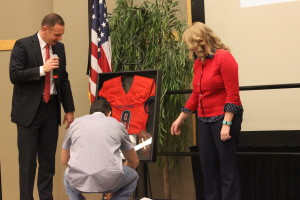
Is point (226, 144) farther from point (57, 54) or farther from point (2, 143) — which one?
point (2, 143)

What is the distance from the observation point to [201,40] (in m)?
2.79

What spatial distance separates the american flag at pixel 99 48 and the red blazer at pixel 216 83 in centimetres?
103

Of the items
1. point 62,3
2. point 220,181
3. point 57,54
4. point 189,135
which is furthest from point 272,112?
point 62,3

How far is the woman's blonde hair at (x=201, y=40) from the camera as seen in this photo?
9.17ft

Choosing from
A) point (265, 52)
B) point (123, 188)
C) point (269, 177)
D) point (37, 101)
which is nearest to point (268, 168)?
point (269, 177)

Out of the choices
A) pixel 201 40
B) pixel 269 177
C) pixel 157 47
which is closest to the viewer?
pixel 201 40

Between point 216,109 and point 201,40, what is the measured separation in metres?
0.45

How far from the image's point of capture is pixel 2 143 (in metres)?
4.60

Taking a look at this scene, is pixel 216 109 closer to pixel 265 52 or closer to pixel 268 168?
pixel 268 168

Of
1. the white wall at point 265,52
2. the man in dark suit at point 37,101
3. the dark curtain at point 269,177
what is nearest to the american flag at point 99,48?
the man in dark suit at point 37,101

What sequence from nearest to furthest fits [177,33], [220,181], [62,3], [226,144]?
[226,144], [220,181], [177,33], [62,3]

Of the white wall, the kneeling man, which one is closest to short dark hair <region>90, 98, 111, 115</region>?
the kneeling man

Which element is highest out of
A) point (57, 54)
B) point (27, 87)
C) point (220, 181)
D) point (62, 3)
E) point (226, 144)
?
point (62, 3)

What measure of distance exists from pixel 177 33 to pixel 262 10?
76 cm
